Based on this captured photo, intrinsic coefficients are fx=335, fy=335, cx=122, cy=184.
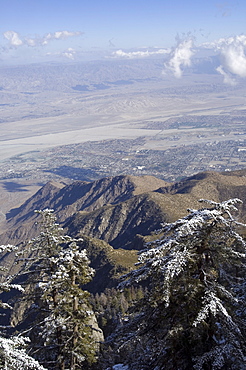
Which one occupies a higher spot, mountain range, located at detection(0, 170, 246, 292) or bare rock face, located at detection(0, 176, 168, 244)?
mountain range, located at detection(0, 170, 246, 292)

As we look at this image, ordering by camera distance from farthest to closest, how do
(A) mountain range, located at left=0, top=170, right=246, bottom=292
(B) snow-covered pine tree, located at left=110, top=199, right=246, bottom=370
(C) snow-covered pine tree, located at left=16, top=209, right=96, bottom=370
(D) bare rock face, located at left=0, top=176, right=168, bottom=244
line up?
(D) bare rock face, located at left=0, top=176, right=168, bottom=244 < (A) mountain range, located at left=0, top=170, right=246, bottom=292 < (C) snow-covered pine tree, located at left=16, top=209, right=96, bottom=370 < (B) snow-covered pine tree, located at left=110, top=199, right=246, bottom=370

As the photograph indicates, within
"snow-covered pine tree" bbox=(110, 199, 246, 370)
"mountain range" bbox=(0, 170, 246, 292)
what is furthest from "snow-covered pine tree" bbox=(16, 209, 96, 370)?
"mountain range" bbox=(0, 170, 246, 292)

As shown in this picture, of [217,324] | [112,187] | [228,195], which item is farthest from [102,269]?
[112,187]

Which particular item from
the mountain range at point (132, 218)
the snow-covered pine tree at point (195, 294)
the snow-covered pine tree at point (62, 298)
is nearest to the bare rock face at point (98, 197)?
the mountain range at point (132, 218)

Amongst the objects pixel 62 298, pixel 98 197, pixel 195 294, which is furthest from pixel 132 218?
pixel 195 294

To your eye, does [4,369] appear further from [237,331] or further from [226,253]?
[226,253]

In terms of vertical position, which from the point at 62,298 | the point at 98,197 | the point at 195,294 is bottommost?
the point at 98,197

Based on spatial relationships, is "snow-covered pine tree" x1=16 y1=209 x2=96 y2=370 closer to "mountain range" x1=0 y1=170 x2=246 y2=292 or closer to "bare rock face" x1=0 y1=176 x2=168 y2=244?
"mountain range" x1=0 y1=170 x2=246 y2=292

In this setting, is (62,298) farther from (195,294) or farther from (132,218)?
(132,218)

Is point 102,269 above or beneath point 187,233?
beneath
